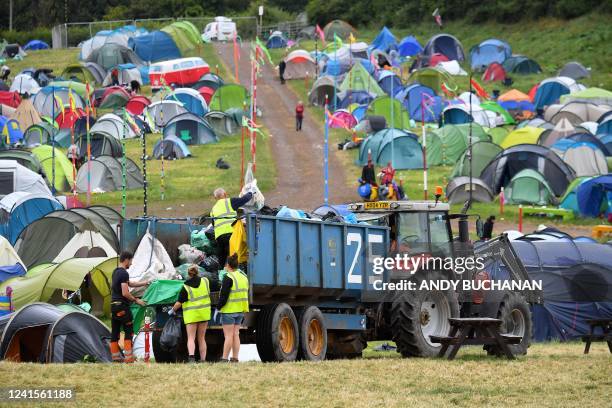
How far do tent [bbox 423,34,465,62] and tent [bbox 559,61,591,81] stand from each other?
7.25 m

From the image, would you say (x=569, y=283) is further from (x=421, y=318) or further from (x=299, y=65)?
(x=299, y=65)

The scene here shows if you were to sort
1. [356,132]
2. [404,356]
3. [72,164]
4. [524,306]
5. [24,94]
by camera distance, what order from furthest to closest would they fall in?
[24,94] → [356,132] → [72,164] → [524,306] → [404,356]

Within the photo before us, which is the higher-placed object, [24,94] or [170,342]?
[24,94]

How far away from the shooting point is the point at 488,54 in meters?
73.2

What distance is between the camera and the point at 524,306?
67.9 feet

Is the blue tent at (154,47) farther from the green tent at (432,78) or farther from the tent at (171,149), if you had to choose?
the tent at (171,149)

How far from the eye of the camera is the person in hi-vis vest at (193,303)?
1703 cm

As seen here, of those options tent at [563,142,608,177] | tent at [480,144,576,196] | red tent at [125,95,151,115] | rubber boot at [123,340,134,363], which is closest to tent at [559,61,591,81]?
red tent at [125,95,151,115]

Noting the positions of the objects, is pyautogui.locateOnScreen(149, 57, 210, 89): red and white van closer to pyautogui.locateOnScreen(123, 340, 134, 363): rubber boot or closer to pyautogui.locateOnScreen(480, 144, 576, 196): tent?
pyautogui.locateOnScreen(480, 144, 576, 196): tent

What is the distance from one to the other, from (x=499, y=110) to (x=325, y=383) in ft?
144

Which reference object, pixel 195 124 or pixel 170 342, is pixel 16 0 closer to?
pixel 195 124

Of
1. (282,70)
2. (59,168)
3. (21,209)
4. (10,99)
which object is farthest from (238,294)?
(282,70)

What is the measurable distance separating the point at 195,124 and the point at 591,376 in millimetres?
37323

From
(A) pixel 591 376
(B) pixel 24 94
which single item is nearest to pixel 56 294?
(A) pixel 591 376
